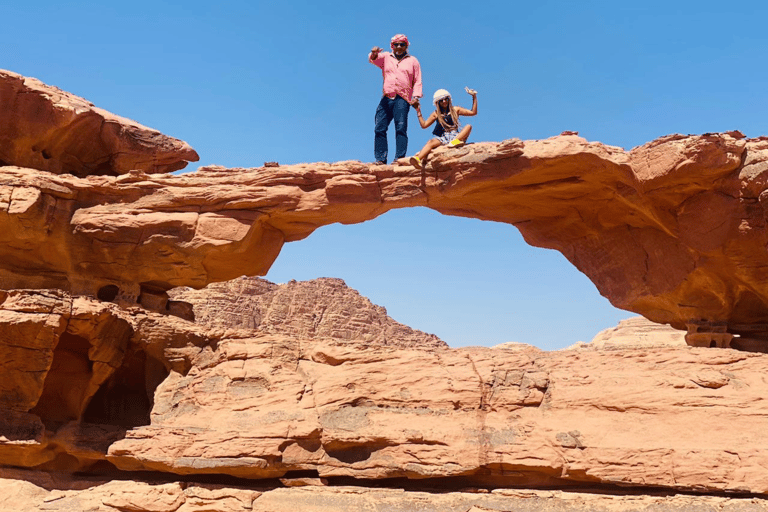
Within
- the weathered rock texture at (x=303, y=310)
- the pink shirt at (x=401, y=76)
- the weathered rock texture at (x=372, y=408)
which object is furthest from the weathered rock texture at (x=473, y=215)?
the weathered rock texture at (x=303, y=310)

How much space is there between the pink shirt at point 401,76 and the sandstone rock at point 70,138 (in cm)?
493

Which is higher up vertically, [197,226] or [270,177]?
[270,177]

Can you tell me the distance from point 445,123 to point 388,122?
3.30ft

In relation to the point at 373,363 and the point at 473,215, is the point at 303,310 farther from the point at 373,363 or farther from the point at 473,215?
the point at 373,363

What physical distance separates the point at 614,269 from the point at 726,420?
4.35 metres

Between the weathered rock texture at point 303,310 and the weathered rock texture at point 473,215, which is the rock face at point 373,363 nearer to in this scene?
the weathered rock texture at point 473,215

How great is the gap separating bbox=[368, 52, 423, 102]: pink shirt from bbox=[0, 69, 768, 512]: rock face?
1.18 metres

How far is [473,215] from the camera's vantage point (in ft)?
45.8

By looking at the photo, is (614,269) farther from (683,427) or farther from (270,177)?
(270,177)

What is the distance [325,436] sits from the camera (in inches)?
434

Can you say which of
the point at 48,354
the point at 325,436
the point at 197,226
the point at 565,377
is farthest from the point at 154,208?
the point at 565,377

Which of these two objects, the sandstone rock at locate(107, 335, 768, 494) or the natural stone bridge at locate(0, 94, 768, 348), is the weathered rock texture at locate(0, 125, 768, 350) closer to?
the natural stone bridge at locate(0, 94, 768, 348)

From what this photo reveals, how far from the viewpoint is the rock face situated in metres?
10.5

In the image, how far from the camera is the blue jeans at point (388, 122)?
12.6m
